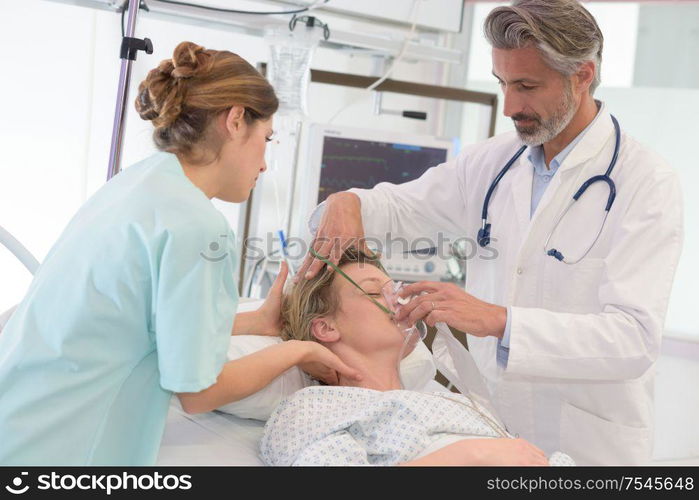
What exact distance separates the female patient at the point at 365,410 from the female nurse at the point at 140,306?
0.67ft

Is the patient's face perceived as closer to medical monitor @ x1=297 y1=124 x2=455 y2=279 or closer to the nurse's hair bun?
the nurse's hair bun

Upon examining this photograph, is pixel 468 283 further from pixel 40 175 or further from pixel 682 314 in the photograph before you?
pixel 682 314

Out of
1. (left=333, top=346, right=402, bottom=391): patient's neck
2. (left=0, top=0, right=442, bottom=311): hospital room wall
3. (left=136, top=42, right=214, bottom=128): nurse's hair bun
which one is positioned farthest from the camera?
(left=0, top=0, right=442, bottom=311): hospital room wall

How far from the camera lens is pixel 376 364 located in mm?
1936

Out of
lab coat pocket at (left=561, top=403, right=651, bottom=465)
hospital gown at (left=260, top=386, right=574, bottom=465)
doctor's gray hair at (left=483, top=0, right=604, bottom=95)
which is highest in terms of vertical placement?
doctor's gray hair at (left=483, top=0, right=604, bottom=95)

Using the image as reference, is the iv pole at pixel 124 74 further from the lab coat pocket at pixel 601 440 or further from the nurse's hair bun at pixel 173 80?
the lab coat pocket at pixel 601 440

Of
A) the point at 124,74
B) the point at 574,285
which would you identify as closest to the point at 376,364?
the point at 574,285

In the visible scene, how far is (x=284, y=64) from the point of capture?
110 inches

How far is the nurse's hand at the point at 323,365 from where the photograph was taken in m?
1.72

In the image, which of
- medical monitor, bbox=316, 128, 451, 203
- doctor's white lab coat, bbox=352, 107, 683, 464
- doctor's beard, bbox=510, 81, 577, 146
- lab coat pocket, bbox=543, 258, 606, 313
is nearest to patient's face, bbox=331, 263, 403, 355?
doctor's white lab coat, bbox=352, 107, 683, 464

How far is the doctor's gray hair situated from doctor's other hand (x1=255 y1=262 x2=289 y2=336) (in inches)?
31.0

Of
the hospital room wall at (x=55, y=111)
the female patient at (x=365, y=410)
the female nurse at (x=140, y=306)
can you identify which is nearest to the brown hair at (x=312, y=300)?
the female patient at (x=365, y=410)

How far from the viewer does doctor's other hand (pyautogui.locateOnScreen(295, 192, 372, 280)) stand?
77.1 inches
